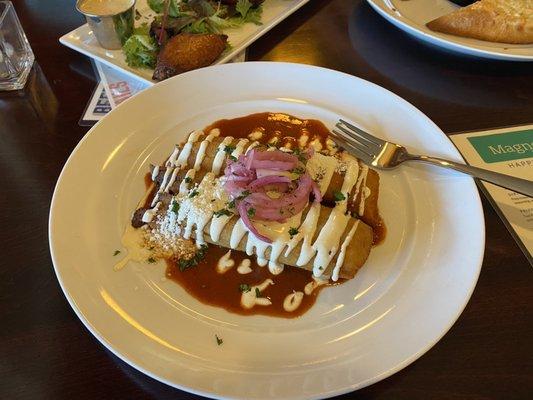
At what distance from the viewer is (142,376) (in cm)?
142

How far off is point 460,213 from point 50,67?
2507 millimetres

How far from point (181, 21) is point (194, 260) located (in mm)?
1651

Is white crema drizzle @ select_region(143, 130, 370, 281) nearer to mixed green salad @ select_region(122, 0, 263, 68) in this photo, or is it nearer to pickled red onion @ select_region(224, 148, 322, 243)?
pickled red onion @ select_region(224, 148, 322, 243)

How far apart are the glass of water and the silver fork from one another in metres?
1.92

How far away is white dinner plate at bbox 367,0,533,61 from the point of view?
2352mm

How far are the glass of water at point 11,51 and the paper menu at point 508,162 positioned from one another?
2487 mm

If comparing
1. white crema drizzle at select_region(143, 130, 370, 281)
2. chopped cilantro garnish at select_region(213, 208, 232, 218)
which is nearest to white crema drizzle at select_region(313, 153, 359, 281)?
white crema drizzle at select_region(143, 130, 370, 281)

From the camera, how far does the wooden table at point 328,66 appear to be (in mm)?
1395

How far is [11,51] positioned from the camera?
2.56 meters

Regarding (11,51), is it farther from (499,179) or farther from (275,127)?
(499,179)

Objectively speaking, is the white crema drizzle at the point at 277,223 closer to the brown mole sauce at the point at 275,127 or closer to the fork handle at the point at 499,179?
the brown mole sauce at the point at 275,127

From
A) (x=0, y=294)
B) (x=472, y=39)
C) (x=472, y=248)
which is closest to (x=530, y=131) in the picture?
(x=472, y=39)

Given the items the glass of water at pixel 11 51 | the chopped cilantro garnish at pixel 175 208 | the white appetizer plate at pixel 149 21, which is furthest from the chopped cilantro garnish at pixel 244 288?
the glass of water at pixel 11 51

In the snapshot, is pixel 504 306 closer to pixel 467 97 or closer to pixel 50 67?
pixel 467 97
